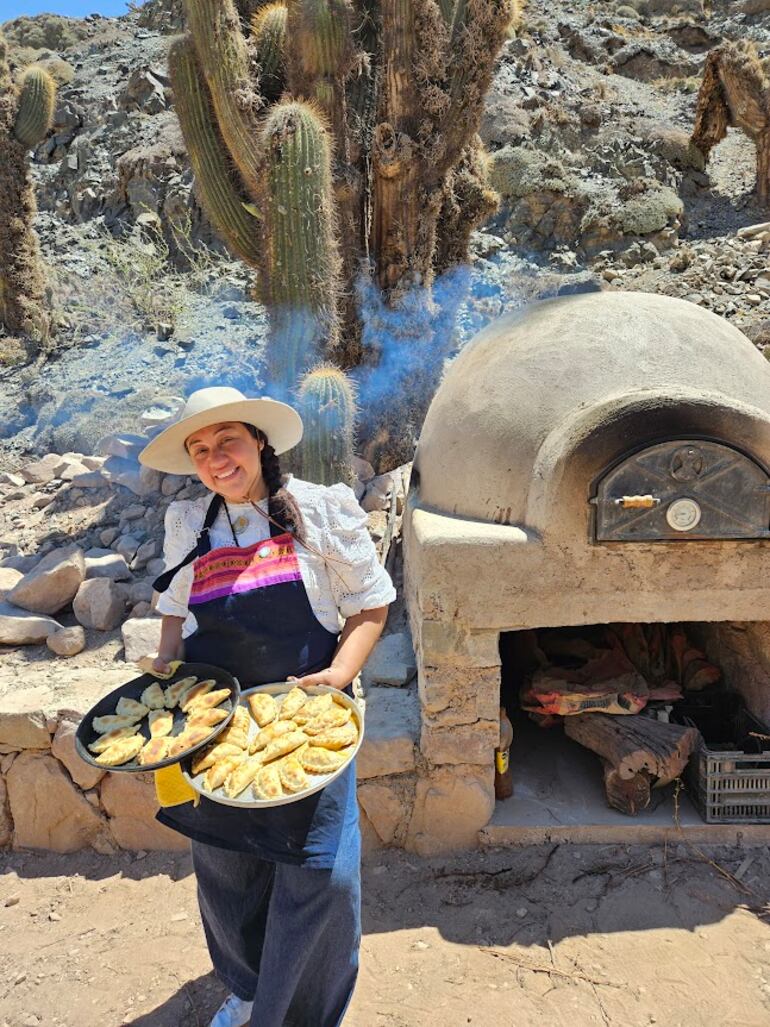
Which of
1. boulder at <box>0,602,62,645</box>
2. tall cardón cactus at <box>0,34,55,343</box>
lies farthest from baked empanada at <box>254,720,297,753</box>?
tall cardón cactus at <box>0,34,55,343</box>

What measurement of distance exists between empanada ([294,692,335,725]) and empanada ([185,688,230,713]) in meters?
0.21

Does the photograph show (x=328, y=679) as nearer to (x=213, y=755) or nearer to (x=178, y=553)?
(x=213, y=755)

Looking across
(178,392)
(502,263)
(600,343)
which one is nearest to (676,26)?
(502,263)

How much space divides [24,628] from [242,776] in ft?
9.52

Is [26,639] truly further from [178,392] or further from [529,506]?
[178,392]

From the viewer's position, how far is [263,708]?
1868mm

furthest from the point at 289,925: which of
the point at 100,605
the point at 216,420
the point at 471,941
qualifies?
the point at 100,605

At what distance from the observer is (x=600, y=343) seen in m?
3.11

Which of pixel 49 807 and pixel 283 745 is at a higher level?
pixel 283 745

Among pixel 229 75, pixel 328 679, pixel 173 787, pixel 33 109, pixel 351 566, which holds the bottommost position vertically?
pixel 173 787

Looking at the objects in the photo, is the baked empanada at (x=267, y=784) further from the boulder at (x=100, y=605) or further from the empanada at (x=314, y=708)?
the boulder at (x=100, y=605)

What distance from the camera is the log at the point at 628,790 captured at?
3031mm

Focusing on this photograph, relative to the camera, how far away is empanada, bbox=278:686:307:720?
6.05ft

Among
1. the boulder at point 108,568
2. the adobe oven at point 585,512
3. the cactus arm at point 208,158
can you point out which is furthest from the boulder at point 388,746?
the cactus arm at point 208,158
